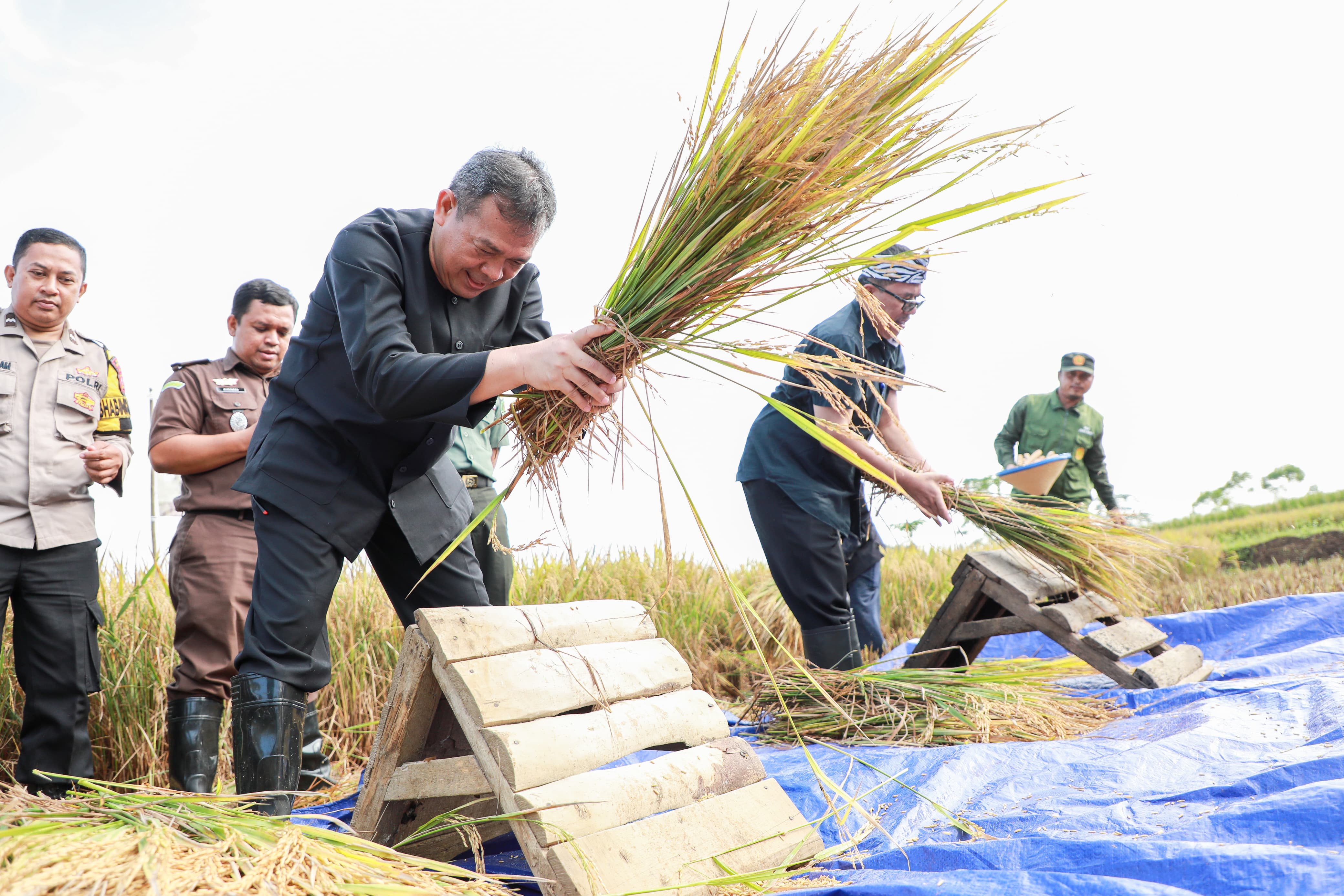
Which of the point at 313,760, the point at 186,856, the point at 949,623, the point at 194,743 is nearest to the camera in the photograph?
the point at 186,856

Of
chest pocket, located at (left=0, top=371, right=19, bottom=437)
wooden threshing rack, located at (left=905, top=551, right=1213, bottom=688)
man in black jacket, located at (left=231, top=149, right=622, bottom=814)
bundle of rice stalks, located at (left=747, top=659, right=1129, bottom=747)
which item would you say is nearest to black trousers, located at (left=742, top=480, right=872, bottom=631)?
bundle of rice stalks, located at (left=747, top=659, right=1129, bottom=747)

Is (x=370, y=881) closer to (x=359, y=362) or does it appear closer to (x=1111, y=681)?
(x=359, y=362)

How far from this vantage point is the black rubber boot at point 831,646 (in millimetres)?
3438

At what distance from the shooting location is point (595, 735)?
6.18 ft

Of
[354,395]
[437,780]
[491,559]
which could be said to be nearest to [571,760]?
[437,780]

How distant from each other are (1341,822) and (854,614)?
2324mm

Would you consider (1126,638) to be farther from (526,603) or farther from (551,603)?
(526,603)

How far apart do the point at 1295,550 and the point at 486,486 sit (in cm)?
836

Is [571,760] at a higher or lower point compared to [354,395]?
lower

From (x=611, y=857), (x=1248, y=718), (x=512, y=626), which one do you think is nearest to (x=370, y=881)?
(x=611, y=857)

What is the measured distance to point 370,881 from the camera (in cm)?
143

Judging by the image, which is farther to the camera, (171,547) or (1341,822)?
(171,547)

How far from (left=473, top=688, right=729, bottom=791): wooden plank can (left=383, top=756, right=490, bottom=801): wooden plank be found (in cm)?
13

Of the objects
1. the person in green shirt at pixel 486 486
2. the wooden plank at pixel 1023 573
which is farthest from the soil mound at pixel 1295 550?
the person in green shirt at pixel 486 486
